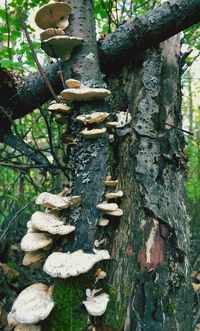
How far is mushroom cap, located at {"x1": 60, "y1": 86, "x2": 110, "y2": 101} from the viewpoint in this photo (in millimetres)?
2424

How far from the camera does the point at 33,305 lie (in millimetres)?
1908

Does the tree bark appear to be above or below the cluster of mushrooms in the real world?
above

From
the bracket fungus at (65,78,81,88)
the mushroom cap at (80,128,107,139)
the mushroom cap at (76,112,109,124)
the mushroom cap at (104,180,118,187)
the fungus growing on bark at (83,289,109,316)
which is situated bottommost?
the fungus growing on bark at (83,289,109,316)

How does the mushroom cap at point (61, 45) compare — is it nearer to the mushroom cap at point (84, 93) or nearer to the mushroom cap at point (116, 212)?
the mushroom cap at point (84, 93)

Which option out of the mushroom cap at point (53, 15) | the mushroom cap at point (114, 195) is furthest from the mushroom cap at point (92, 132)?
the mushroom cap at point (53, 15)

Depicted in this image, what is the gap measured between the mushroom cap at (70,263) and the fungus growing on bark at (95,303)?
0.22 metres

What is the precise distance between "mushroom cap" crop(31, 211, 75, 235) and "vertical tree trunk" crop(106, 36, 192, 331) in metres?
0.41

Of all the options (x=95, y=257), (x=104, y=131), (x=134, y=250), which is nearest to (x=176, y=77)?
(x=104, y=131)

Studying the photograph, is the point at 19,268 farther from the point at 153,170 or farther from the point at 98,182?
the point at 153,170

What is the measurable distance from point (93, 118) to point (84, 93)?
0.65 feet

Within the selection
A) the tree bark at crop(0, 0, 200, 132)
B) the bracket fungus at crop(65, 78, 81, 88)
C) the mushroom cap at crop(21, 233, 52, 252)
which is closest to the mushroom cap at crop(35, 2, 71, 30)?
the tree bark at crop(0, 0, 200, 132)

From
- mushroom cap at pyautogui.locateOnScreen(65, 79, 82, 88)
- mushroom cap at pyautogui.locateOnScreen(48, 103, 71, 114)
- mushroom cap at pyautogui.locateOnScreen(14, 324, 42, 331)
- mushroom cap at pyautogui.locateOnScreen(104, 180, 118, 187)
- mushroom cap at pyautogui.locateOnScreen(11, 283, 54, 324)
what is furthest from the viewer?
mushroom cap at pyautogui.locateOnScreen(48, 103, 71, 114)

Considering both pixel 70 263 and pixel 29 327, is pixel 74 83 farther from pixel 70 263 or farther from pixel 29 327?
pixel 29 327

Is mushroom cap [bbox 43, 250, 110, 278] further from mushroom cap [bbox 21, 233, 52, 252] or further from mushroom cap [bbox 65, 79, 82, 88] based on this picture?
mushroom cap [bbox 65, 79, 82, 88]
